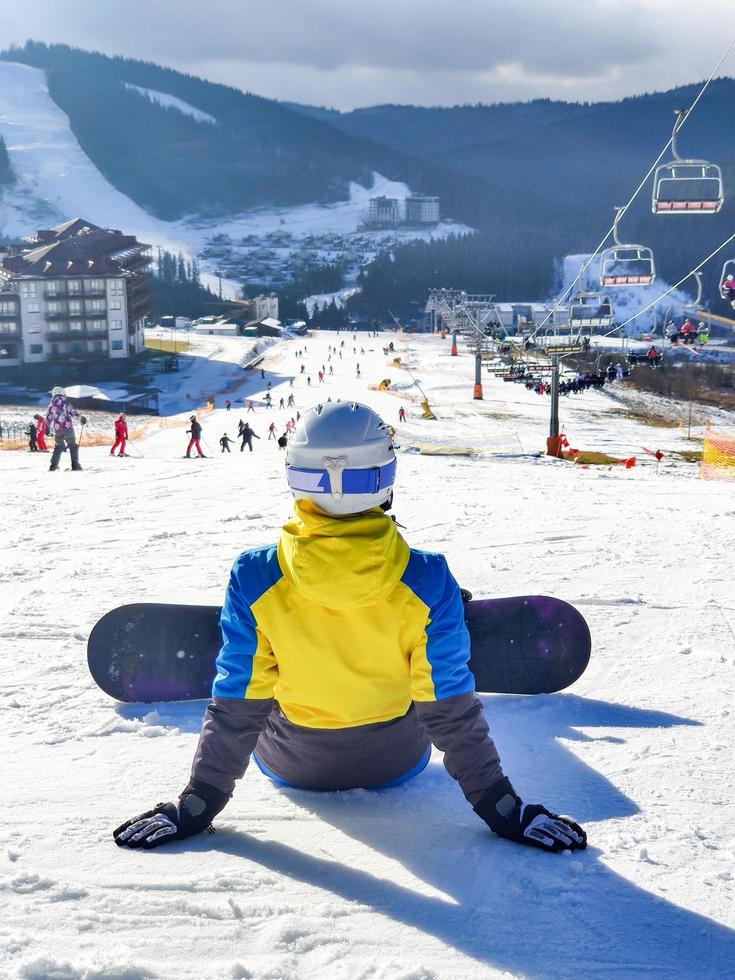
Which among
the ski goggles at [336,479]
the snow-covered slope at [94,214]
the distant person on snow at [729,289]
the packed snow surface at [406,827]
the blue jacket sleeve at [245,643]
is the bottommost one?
the packed snow surface at [406,827]

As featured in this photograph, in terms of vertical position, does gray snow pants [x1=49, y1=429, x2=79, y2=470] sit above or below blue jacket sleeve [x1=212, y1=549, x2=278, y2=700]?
below

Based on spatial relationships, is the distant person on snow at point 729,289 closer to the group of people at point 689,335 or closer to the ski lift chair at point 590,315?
the ski lift chair at point 590,315

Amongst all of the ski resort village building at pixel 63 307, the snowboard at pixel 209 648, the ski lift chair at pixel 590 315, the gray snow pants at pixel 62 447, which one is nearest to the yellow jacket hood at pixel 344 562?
the snowboard at pixel 209 648

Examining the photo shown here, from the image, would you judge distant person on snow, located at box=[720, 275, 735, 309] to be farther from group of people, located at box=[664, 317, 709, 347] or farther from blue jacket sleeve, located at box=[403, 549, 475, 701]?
blue jacket sleeve, located at box=[403, 549, 475, 701]

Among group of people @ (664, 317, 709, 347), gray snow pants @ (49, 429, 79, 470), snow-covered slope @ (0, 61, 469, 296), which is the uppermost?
snow-covered slope @ (0, 61, 469, 296)

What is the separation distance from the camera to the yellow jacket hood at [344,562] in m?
2.17

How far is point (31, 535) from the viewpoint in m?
7.39

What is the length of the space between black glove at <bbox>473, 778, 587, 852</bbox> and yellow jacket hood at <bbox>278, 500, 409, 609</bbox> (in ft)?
2.02

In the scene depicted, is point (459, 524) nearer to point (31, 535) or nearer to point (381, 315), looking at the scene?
point (31, 535)

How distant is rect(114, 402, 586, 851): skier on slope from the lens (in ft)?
7.23

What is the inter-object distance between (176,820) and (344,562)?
2.73 ft

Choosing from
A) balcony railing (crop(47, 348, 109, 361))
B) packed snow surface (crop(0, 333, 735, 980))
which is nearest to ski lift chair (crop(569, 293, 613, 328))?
packed snow surface (crop(0, 333, 735, 980))

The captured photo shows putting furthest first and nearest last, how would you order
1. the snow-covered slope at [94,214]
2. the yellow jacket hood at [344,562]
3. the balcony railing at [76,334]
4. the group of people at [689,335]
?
the snow-covered slope at [94,214] → the balcony railing at [76,334] → the group of people at [689,335] → the yellow jacket hood at [344,562]

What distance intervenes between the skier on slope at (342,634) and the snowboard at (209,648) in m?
1.02
